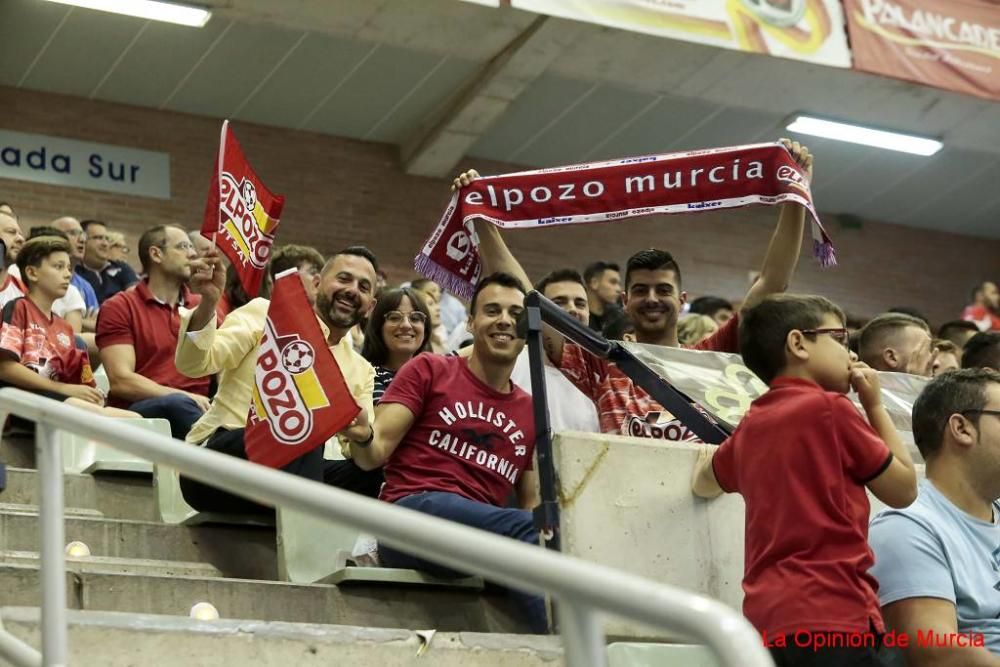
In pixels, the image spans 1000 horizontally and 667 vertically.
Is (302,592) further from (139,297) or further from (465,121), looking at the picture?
(465,121)

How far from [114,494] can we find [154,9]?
640 centimetres

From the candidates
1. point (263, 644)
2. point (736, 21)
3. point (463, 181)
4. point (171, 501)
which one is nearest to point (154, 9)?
point (736, 21)

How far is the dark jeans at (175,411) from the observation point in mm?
5637

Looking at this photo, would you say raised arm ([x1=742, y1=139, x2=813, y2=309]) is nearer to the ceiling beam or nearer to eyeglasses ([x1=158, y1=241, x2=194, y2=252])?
eyeglasses ([x1=158, y1=241, x2=194, y2=252])

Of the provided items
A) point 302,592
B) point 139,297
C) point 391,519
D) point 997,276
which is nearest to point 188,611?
point 302,592

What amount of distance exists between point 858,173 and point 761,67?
317cm

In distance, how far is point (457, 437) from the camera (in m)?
4.48

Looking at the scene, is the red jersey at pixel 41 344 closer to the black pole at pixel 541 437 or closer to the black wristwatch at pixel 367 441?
the black wristwatch at pixel 367 441

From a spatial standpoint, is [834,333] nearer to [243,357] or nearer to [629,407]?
[629,407]

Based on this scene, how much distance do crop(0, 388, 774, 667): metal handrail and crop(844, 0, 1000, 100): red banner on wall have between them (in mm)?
9532

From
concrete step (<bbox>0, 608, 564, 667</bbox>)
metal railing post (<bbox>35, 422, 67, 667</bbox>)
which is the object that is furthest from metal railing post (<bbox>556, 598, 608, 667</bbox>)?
concrete step (<bbox>0, 608, 564, 667</bbox>)

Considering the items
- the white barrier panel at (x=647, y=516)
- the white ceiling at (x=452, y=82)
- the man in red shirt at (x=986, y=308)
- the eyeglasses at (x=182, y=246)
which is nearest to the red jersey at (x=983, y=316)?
the man in red shirt at (x=986, y=308)

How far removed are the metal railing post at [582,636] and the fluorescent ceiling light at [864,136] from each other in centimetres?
1186

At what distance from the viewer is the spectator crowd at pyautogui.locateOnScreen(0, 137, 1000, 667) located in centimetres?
312
